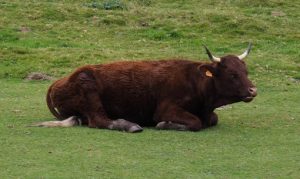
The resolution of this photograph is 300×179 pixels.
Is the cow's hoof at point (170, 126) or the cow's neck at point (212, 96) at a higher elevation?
the cow's neck at point (212, 96)

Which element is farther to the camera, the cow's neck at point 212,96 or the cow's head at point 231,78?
the cow's neck at point 212,96

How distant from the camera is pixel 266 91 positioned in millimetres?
15227

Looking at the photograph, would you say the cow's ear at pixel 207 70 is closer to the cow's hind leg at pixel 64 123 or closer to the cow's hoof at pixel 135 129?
the cow's hoof at pixel 135 129

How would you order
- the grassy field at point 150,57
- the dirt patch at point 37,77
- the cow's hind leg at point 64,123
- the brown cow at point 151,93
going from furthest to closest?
the dirt patch at point 37,77
the brown cow at point 151,93
the cow's hind leg at point 64,123
the grassy field at point 150,57

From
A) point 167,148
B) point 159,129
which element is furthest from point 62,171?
point 159,129

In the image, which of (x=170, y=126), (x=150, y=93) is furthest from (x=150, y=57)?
(x=170, y=126)

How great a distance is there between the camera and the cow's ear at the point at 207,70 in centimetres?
1146

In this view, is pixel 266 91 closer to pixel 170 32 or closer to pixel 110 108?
pixel 110 108

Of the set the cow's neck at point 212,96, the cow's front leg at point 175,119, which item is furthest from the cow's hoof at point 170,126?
the cow's neck at point 212,96

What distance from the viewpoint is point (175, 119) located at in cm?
1132

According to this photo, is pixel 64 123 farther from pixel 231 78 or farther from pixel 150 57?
pixel 150 57

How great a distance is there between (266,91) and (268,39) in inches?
228

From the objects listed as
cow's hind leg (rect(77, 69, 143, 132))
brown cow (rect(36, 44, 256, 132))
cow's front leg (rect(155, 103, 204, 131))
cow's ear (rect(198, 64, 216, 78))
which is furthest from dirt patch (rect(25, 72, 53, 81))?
cow's ear (rect(198, 64, 216, 78))

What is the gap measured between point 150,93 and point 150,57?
6681 mm
